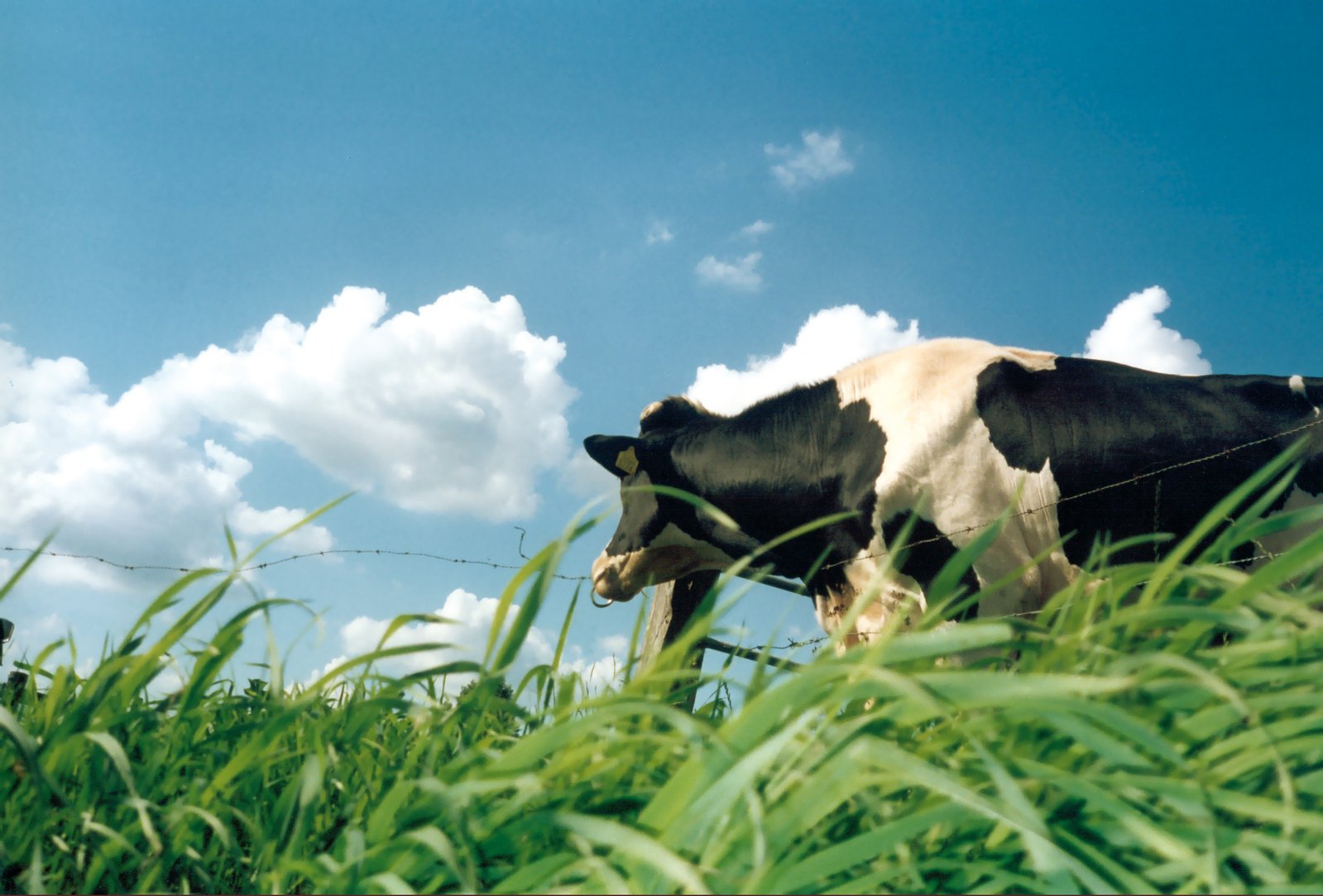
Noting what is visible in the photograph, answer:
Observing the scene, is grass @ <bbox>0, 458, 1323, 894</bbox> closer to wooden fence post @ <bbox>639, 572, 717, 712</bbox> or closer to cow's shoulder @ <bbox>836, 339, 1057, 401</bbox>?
cow's shoulder @ <bbox>836, 339, 1057, 401</bbox>

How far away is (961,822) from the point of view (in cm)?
123

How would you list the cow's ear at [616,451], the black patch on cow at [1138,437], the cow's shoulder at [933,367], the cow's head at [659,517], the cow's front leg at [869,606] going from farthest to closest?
the cow's ear at [616,451], the cow's head at [659,517], the cow's shoulder at [933,367], the cow's front leg at [869,606], the black patch on cow at [1138,437]

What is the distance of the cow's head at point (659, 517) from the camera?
22.2 ft

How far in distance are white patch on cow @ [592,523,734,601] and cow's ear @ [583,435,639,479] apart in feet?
1.63

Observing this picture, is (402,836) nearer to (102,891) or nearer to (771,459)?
(102,891)

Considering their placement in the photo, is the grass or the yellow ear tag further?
the yellow ear tag

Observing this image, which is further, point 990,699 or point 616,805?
point 616,805

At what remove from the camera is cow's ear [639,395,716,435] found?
714 centimetres

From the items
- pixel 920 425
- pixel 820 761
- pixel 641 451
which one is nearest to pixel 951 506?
pixel 920 425

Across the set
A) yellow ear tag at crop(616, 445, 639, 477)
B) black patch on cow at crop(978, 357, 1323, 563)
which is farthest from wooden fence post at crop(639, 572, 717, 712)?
black patch on cow at crop(978, 357, 1323, 563)

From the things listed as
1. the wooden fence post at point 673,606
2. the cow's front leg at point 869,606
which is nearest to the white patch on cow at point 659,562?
the wooden fence post at point 673,606

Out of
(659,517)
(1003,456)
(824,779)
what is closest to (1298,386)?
(1003,456)

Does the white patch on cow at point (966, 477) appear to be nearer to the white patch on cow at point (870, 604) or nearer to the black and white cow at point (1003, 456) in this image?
the black and white cow at point (1003, 456)

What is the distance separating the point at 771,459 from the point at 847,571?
0.97 metres
